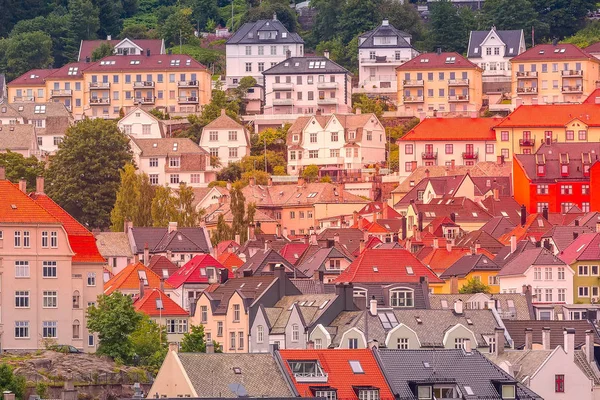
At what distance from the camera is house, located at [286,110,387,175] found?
18238cm

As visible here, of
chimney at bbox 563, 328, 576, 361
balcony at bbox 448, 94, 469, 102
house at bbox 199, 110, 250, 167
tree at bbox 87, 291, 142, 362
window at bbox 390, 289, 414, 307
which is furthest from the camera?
balcony at bbox 448, 94, 469, 102

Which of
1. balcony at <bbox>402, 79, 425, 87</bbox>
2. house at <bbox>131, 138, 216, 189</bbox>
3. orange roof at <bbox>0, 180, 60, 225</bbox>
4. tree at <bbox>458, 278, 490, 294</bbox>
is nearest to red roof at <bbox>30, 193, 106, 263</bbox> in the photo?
orange roof at <bbox>0, 180, 60, 225</bbox>

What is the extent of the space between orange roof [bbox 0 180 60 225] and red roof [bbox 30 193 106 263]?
4.57 feet

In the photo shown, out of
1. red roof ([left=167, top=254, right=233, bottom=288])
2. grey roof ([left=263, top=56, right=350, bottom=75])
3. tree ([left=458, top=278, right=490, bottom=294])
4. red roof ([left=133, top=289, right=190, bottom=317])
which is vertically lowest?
red roof ([left=133, top=289, right=190, bottom=317])

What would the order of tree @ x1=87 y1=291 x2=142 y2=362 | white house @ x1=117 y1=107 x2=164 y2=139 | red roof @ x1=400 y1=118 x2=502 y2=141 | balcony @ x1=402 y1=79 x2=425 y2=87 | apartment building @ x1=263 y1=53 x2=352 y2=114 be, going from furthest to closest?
balcony @ x1=402 y1=79 x2=425 y2=87 → apartment building @ x1=263 y1=53 x2=352 y2=114 → white house @ x1=117 y1=107 x2=164 y2=139 → red roof @ x1=400 y1=118 x2=502 y2=141 → tree @ x1=87 y1=291 x2=142 y2=362

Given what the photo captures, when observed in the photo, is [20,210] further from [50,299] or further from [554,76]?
[554,76]

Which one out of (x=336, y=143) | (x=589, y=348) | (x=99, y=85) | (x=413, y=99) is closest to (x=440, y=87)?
(x=413, y=99)

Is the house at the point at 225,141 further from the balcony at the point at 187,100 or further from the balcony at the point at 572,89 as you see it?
the balcony at the point at 572,89

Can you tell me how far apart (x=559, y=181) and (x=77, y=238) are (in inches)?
2513

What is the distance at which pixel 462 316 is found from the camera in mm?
92562

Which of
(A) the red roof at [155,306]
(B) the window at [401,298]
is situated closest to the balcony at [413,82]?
(A) the red roof at [155,306]

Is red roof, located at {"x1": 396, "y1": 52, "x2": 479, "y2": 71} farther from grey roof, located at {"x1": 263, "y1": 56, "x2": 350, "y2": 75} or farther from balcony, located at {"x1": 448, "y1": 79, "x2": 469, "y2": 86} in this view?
grey roof, located at {"x1": 263, "y1": 56, "x2": 350, "y2": 75}

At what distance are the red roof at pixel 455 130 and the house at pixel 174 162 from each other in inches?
652

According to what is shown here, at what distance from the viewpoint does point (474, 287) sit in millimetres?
121188
